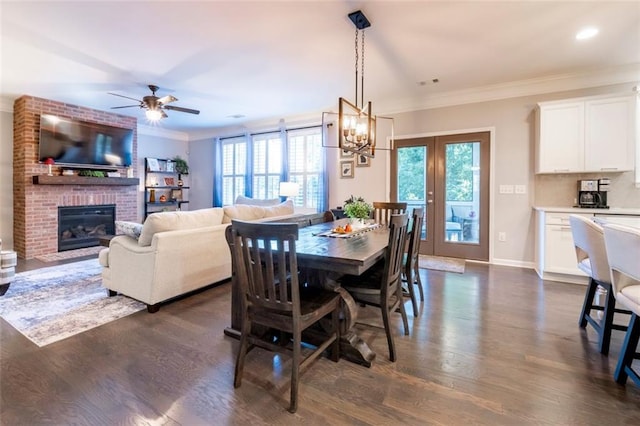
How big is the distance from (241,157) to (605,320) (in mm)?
6682

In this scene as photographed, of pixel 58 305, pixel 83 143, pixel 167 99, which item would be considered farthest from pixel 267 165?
pixel 58 305

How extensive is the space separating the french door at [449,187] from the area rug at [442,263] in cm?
16

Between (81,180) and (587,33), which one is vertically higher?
(587,33)

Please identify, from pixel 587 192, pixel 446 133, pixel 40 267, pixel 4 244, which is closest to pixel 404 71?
pixel 446 133

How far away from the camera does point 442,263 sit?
447 cm

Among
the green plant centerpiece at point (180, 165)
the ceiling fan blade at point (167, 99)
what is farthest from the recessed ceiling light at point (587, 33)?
the green plant centerpiece at point (180, 165)

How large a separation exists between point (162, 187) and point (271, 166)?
2.83 meters

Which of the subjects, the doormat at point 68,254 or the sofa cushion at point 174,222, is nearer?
the sofa cushion at point 174,222

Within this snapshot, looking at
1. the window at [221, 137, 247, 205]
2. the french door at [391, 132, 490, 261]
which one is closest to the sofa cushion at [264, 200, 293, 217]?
the french door at [391, 132, 490, 261]

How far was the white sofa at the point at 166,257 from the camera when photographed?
2.76 metres

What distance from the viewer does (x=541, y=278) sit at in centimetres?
380

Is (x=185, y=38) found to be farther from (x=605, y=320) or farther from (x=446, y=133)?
(x=605, y=320)

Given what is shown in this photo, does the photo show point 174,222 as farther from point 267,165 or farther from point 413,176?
point 267,165

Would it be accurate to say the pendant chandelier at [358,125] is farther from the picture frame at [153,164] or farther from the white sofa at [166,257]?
the picture frame at [153,164]
